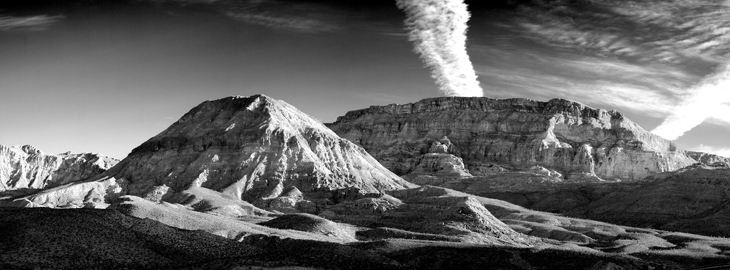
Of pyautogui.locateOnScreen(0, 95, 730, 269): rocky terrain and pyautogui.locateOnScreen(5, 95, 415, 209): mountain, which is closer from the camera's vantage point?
pyautogui.locateOnScreen(0, 95, 730, 269): rocky terrain

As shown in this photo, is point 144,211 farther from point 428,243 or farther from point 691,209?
point 691,209

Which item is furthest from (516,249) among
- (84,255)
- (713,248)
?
(84,255)

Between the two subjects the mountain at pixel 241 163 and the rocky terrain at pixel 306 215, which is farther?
the mountain at pixel 241 163

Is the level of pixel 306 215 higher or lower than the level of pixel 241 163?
lower
